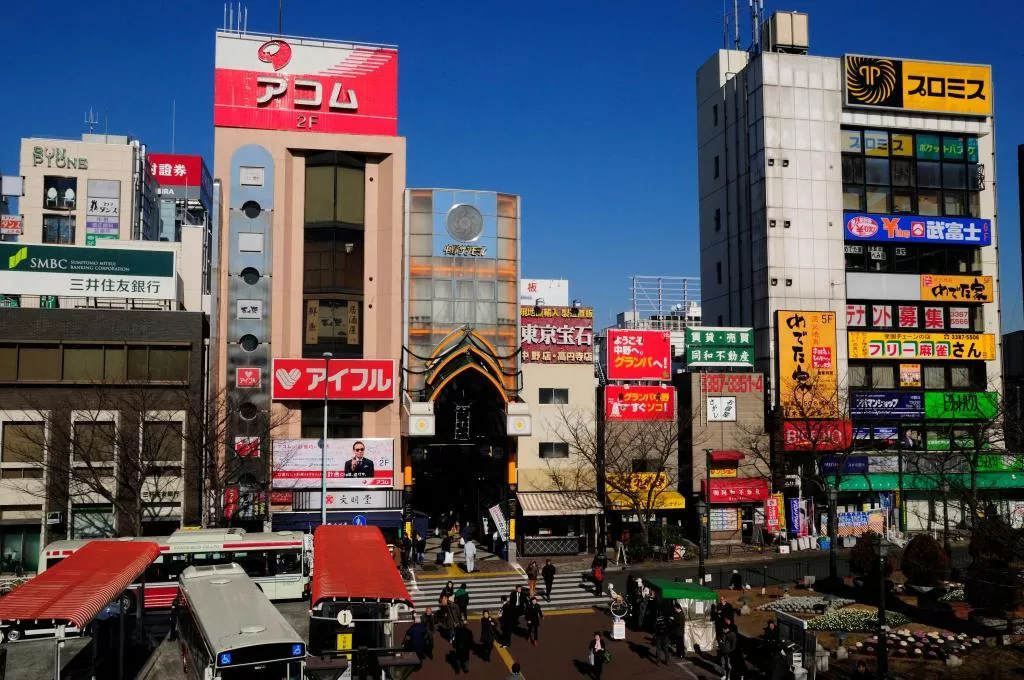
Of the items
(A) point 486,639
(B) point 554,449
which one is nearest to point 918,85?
→ (B) point 554,449

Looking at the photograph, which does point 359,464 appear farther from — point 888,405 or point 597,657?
point 888,405

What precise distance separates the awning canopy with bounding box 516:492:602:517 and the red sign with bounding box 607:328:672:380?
7.42 meters

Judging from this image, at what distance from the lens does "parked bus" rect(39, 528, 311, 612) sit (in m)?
33.2

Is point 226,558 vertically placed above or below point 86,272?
below

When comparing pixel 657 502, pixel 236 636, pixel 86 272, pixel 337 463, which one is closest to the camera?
pixel 236 636

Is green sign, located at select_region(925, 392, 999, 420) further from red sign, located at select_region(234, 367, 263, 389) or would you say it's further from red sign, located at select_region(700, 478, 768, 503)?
red sign, located at select_region(234, 367, 263, 389)

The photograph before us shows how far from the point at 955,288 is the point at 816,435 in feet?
54.3

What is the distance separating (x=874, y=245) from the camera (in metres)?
62.4

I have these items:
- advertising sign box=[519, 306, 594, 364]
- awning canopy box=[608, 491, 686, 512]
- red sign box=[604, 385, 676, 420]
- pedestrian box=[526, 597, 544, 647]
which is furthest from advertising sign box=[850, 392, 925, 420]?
pedestrian box=[526, 597, 544, 647]

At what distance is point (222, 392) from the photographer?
1896 inches

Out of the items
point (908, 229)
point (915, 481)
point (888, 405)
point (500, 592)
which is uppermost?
point (908, 229)

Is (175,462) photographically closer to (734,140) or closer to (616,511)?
(616,511)

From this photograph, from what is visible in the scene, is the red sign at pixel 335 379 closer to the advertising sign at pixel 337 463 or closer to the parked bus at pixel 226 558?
the advertising sign at pixel 337 463

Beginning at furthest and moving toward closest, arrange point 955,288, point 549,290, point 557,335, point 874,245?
point 549,290
point 874,245
point 955,288
point 557,335
